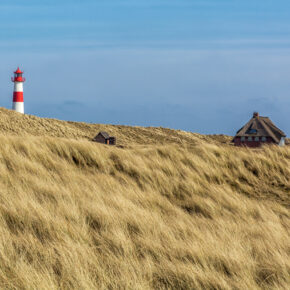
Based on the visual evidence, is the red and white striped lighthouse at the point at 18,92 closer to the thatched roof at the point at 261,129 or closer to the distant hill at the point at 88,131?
the distant hill at the point at 88,131

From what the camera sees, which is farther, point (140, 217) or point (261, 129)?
point (261, 129)

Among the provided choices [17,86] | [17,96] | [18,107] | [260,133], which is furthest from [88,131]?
[260,133]

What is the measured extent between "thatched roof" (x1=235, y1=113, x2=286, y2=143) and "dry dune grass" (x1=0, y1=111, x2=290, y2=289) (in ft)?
147

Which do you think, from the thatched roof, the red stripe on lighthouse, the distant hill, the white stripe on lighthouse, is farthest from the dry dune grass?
the red stripe on lighthouse

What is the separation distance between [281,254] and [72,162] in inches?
212

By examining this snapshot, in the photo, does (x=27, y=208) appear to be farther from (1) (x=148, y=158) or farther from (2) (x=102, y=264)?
(1) (x=148, y=158)

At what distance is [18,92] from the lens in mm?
56812

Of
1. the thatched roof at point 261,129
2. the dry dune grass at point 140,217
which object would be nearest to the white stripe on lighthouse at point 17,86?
the thatched roof at point 261,129

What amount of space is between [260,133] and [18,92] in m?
32.0

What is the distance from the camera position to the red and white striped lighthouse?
56.2 meters

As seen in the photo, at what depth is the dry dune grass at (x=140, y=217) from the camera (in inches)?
164

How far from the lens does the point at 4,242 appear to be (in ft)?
14.9

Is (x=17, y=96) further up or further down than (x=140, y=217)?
further up

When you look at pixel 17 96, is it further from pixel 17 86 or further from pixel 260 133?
pixel 260 133
